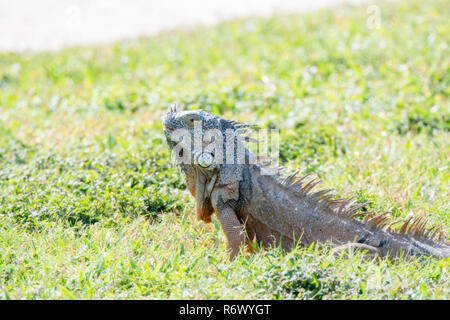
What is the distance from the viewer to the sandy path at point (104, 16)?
42.5 feet

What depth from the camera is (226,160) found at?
490 cm

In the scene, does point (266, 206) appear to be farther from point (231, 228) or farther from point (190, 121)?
point (190, 121)

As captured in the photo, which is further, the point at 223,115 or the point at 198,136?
the point at 223,115

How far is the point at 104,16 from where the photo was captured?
1434 centimetres

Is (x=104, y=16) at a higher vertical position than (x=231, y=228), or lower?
higher

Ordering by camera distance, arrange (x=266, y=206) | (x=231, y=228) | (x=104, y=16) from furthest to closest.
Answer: (x=104, y=16), (x=266, y=206), (x=231, y=228)

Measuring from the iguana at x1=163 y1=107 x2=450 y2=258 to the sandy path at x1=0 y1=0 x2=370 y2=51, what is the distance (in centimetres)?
810

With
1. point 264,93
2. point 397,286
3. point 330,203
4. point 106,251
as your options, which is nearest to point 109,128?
point 264,93

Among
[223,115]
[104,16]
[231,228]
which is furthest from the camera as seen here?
[104,16]

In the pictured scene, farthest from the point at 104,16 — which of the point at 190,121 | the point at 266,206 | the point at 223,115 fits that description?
the point at 266,206

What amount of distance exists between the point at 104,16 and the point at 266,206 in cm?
1063

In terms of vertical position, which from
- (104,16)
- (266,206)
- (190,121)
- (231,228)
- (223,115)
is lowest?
(231,228)

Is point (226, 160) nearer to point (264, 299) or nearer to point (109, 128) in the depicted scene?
point (264, 299)
